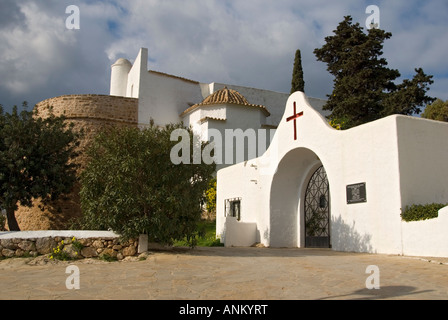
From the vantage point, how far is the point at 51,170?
1908 cm

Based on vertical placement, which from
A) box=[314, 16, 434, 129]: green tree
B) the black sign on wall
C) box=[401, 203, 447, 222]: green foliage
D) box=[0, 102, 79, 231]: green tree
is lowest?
box=[401, 203, 447, 222]: green foliage

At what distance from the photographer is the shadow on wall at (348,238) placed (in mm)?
11219

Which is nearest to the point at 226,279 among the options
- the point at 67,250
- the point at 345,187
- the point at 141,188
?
the point at 141,188

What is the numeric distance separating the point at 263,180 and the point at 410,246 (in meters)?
6.80

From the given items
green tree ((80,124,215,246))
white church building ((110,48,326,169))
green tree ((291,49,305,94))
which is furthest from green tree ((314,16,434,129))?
green tree ((80,124,215,246))

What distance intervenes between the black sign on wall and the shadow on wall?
2.41 feet

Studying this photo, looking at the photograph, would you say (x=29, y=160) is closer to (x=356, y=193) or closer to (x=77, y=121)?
(x=77, y=121)

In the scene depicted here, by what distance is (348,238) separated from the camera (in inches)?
468

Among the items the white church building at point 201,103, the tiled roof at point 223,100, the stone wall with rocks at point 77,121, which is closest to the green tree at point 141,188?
the white church building at point 201,103

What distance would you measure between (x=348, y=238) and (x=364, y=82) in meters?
12.0

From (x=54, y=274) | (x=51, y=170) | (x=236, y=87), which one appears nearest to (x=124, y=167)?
(x=54, y=274)

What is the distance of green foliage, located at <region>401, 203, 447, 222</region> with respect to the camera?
9555mm

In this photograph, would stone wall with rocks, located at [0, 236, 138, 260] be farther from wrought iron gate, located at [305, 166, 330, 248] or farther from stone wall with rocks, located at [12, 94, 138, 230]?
stone wall with rocks, located at [12, 94, 138, 230]
